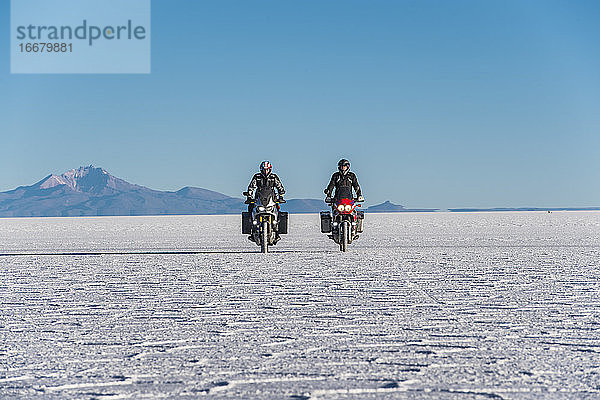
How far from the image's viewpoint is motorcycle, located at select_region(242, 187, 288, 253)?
1694 cm

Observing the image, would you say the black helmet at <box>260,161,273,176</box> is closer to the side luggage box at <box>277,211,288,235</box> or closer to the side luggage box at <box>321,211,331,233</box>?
the side luggage box at <box>277,211,288,235</box>

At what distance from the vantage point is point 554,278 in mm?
11344

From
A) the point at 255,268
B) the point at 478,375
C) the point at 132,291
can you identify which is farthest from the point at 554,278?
the point at 478,375

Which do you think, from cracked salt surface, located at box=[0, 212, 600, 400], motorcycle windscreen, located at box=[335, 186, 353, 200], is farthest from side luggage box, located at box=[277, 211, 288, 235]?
cracked salt surface, located at box=[0, 212, 600, 400]

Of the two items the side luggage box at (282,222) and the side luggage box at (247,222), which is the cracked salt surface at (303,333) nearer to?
the side luggage box at (247,222)

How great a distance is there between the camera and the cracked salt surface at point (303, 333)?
15.5ft

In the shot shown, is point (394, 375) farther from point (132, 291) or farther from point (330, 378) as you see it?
point (132, 291)

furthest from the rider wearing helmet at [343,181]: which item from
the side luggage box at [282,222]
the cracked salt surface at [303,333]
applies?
the cracked salt surface at [303,333]

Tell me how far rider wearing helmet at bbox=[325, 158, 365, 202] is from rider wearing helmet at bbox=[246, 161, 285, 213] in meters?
1.11

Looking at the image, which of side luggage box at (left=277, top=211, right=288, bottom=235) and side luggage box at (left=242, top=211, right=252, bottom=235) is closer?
side luggage box at (left=242, top=211, right=252, bottom=235)

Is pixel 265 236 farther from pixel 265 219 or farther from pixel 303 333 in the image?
pixel 303 333

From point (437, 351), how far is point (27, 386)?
2.69 meters

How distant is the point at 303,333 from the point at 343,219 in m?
11.0

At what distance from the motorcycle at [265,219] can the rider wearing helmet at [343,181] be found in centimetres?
115
